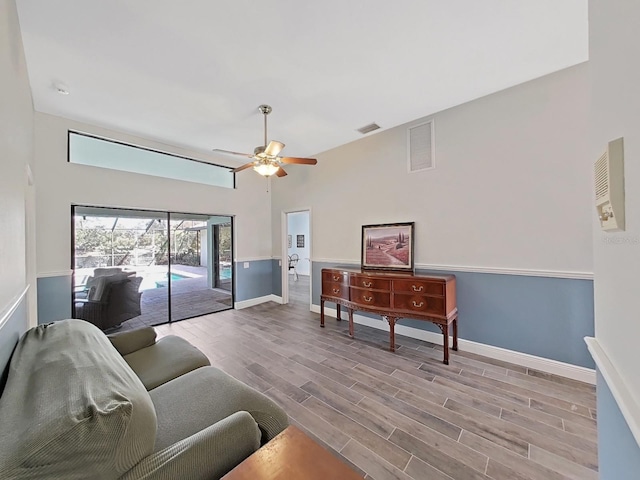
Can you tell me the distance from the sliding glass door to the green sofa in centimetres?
263

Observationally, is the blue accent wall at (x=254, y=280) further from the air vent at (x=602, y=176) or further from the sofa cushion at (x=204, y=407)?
the air vent at (x=602, y=176)

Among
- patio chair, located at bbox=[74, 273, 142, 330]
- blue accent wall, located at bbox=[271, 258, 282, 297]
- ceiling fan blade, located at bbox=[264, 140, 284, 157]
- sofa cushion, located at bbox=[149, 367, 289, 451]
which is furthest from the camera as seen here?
blue accent wall, located at bbox=[271, 258, 282, 297]

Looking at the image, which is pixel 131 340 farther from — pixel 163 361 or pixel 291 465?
pixel 291 465

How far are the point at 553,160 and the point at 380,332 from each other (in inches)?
118

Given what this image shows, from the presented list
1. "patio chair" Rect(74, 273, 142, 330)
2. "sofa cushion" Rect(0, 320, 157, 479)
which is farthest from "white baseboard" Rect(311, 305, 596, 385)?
"patio chair" Rect(74, 273, 142, 330)

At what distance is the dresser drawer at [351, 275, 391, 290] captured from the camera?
3.37 meters

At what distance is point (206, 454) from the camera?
41.8 inches

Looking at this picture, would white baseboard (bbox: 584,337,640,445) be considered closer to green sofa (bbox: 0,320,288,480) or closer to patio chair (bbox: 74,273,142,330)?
green sofa (bbox: 0,320,288,480)

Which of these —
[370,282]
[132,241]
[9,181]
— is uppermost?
[9,181]

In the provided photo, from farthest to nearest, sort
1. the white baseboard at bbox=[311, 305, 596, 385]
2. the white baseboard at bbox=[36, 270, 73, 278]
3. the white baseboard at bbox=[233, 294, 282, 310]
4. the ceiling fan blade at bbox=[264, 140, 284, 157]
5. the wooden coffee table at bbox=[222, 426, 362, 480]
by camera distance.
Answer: the white baseboard at bbox=[233, 294, 282, 310] < the white baseboard at bbox=[36, 270, 73, 278] < the ceiling fan blade at bbox=[264, 140, 284, 157] < the white baseboard at bbox=[311, 305, 596, 385] < the wooden coffee table at bbox=[222, 426, 362, 480]

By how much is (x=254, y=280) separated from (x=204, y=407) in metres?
4.33

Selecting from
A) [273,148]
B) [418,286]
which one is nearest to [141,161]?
[273,148]

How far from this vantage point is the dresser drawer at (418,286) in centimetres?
299

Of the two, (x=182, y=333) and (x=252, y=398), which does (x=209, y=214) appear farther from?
(x=252, y=398)
